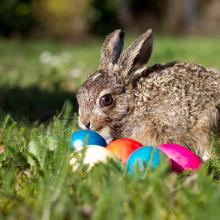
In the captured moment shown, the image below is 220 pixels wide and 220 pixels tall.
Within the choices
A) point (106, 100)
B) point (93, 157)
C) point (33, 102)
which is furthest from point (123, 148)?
point (33, 102)

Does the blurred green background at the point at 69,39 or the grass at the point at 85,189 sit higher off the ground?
the blurred green background at the point at 69,39

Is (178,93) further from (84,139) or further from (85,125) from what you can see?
(84,139)

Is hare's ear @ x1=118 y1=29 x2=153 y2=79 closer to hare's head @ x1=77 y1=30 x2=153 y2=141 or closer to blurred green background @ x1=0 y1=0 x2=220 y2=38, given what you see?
hare's head @ x1=77 y1=30 x2=153 y2=141

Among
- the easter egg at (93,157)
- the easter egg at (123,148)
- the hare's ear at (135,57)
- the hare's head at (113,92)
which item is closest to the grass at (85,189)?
the easter egg at (93,157)

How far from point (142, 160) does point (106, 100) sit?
118 centimetres

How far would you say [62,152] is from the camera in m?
3.41

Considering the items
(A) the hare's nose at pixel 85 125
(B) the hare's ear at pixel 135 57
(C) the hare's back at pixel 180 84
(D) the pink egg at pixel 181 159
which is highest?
(B) the hare's ear at pixel 135 57

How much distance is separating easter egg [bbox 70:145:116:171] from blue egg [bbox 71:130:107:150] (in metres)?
0.15

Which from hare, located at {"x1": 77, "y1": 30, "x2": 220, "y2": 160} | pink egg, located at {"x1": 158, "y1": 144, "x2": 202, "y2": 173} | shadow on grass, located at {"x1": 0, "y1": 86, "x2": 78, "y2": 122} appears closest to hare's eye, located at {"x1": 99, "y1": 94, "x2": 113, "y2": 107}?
hare, located at {"x1": 77, "y1": 30, "x2": 220, "y2": 160}

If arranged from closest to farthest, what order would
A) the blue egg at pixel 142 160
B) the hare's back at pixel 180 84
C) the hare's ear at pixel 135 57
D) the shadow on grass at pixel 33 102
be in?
the blue egg at pixel 142 160 < the hare's back at pixel 180 84 < the hare's ear at pixel 135 57 < the shadow on grass at pixel 33 102

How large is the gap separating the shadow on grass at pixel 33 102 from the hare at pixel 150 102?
1.38 metres

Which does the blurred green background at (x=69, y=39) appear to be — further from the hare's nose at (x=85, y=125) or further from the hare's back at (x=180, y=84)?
the hare's back at (x=180, y=84)

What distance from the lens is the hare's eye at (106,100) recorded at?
15.0ft

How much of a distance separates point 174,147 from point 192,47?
11548 millimetres
